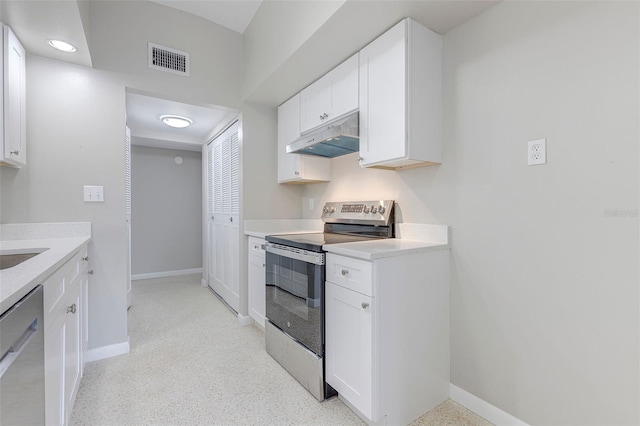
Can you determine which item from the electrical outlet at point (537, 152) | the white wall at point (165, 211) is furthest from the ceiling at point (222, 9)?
the white wall at point (165, 211)

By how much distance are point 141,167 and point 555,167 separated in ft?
17.6

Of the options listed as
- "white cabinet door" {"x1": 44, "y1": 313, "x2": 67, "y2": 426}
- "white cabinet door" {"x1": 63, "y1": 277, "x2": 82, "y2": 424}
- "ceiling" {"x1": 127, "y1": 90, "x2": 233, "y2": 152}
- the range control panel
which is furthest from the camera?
"ceiling" {"x1": 127, "y1": 90, "x2": 233, "y2": 152}

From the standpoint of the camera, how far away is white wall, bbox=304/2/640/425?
1.21 meters

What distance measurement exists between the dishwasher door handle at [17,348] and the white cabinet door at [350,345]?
4.11 ft

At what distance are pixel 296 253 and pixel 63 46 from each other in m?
2.11

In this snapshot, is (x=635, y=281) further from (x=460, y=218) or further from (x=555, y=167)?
(x=460, y=218)

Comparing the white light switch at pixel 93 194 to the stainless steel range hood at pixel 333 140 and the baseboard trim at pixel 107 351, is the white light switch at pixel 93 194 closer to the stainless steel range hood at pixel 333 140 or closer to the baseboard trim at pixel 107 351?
the baseboard trim at pixel 107 351

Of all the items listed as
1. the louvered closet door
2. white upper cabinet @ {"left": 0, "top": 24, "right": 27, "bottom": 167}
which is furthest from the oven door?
white upper cabinet @ {"left": 0, "top": 24, "right": 27, "bottom": 167}

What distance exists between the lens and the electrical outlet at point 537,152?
1426 mm

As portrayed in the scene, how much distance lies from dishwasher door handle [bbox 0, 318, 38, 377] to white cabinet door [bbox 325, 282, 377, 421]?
4.11 feet

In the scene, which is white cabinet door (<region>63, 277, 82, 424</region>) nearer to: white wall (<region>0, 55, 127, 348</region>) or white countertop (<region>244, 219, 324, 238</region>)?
white wall (<region>0, 55, 127, 348</region>)

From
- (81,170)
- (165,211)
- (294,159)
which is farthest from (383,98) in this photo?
(165,211)

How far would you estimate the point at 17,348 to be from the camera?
81 centimetres

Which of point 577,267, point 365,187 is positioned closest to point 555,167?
point 577,267
